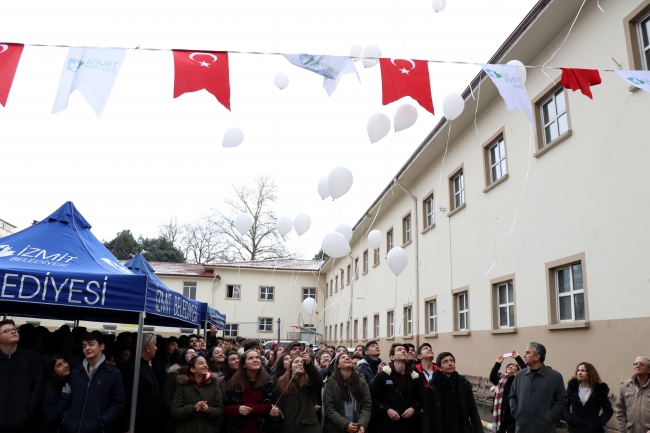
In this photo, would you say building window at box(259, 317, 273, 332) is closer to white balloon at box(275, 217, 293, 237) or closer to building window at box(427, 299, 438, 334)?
building window at box(427, 299, 438, 334)

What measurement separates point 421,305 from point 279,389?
1278 cm

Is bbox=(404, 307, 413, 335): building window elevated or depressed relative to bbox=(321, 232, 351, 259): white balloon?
depressed

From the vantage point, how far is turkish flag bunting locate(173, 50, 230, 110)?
6762 millimetres

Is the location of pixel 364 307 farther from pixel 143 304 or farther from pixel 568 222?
pixel 143 304

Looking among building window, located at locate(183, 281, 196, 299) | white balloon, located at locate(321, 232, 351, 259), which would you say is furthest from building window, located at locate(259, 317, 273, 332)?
white balloon, located at locate(321, 232, 351, 259)

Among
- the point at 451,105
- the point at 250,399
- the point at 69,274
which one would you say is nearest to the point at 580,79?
the point at 451,105

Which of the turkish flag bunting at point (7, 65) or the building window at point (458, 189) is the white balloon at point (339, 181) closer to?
the turkish flag bunting at point (7, 65)

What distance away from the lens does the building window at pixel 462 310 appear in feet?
46.2

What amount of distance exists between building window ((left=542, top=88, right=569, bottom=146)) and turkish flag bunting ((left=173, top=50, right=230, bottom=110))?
622 cm

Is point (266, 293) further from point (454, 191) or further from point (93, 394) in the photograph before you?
point (93, 394)

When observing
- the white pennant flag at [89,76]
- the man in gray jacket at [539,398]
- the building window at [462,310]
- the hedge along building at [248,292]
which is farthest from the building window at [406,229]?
the hedge along building at [248,292]

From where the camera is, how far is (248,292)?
137 ft

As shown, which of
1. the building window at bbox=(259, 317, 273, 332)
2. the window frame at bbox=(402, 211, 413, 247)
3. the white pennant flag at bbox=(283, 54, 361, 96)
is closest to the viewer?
the white pennant flag at bbox=(283, 54, 361, 96)

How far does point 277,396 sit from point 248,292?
121 feet
